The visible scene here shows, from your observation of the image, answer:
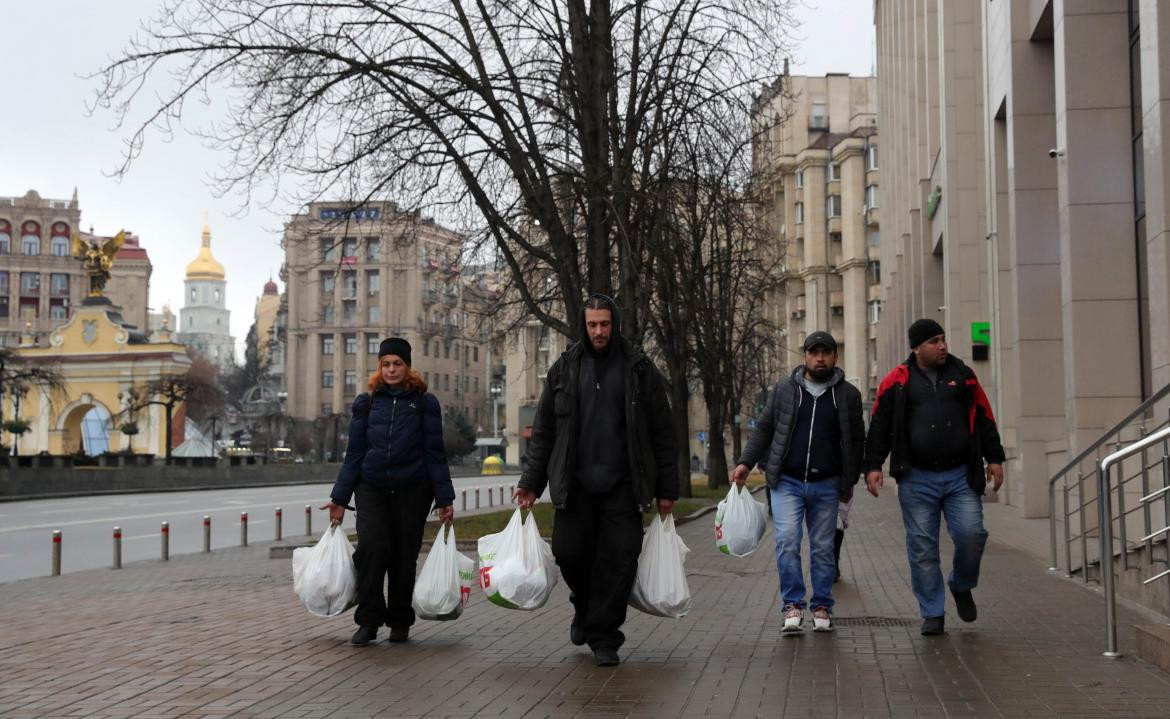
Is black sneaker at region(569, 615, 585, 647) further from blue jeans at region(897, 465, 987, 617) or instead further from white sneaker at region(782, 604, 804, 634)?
blue jeans at region(897, 465, 987, 617)

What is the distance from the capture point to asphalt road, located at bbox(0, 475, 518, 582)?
877 inches

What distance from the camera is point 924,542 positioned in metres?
8.70

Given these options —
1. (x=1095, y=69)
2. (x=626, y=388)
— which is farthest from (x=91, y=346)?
(x=626, y=388)

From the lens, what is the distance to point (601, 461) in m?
8.06

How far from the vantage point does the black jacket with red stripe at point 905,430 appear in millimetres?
8648

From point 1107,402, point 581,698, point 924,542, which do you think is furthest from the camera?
point 1107,402

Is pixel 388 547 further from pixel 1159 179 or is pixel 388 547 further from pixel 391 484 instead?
pixel 1159 179

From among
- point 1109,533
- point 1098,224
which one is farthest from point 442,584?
point 1098,224

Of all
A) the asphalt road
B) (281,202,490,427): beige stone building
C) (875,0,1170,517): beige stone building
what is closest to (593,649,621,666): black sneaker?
(875,0,1170,517): beige stone building

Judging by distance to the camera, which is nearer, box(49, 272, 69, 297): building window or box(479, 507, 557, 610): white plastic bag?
box(479, 507, 557, 610): white plastic bag

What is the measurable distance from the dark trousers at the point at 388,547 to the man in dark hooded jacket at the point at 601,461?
1.18m

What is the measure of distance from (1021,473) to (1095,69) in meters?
7.19

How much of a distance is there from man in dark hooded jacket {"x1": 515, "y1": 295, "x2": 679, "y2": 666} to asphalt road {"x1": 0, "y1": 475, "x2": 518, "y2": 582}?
12.4 metres

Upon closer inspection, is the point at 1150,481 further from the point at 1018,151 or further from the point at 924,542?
the point at 1018,151
